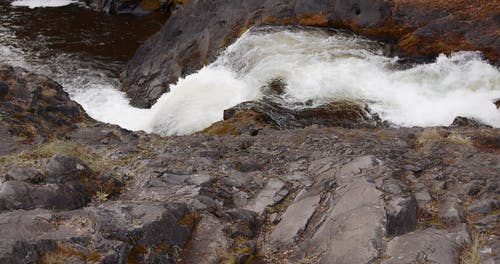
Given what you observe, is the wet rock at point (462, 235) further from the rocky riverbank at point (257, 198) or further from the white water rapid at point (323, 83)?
the white water rapid at point (323, 83)

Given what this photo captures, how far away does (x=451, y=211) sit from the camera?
22.0 ft

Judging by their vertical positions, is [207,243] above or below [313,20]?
above

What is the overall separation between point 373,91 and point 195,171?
6.99 meters

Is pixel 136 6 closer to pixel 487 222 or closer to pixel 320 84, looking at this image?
pixel 320 84

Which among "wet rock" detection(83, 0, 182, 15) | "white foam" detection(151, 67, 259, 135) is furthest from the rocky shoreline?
"wet rock" detection(83, 0, 182, 15)

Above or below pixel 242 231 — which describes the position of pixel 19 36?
below

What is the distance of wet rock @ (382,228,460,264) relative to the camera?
5.59 meters

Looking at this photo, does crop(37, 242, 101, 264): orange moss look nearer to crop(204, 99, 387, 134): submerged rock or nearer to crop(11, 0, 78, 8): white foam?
crop(204, 99, 387, 134): submerged rock

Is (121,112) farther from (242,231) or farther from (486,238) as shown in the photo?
(486,238)

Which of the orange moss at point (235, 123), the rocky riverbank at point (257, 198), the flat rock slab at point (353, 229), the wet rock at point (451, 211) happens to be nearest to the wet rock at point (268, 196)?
the rocky riverbank at point (257, 198)

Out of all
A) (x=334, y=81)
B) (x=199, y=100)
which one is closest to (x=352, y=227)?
(x=334, y=81)

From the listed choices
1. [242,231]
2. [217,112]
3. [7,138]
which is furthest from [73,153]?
[217,112]

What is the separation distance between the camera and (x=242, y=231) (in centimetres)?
650

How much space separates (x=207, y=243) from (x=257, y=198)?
142cm
